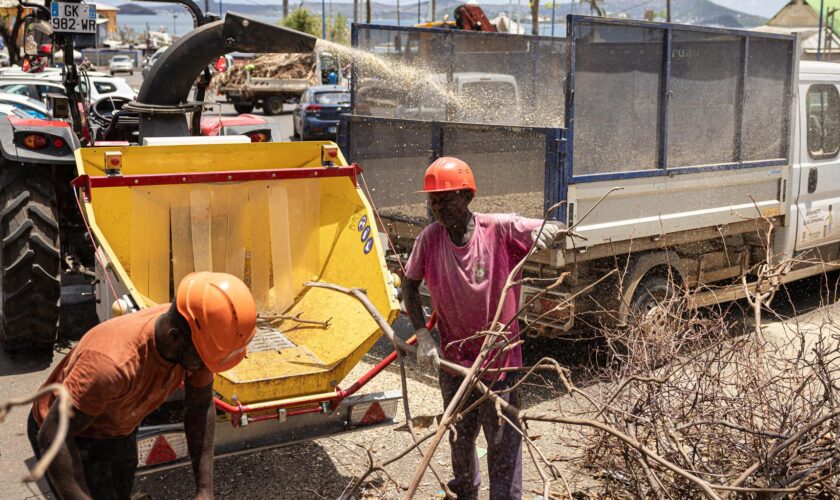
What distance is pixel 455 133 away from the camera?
704cm

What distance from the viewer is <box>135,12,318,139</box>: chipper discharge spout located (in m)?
6.60

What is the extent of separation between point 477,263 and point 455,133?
2791 millimetres

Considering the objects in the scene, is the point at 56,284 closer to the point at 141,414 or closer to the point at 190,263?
the point at 190,263

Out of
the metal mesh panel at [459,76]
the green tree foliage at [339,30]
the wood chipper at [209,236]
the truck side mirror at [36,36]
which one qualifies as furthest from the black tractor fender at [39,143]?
the green tree foliage at [339,30]

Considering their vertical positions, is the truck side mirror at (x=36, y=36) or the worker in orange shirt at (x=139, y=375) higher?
the truck side mirror at (x=36, y=36)

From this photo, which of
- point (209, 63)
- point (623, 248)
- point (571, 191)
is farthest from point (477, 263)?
point (209, 63)

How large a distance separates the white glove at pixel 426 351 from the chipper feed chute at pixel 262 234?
774 millimetres

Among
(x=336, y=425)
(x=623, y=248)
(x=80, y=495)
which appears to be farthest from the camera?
(x=623, y=248)

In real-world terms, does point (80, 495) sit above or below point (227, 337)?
below

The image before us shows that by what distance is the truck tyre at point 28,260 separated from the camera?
6.57m

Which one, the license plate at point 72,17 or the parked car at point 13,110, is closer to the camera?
the license plate at point 72,17

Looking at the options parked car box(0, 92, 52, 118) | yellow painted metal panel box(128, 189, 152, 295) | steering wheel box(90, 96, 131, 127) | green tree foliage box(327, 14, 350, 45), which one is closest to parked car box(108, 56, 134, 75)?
green tree foliage box(327, 14, 350, 45)

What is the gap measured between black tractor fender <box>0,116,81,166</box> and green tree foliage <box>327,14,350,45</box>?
152ft

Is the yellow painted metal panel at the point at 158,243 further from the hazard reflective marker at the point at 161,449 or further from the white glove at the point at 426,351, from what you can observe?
the white glove at the point at 426,351
